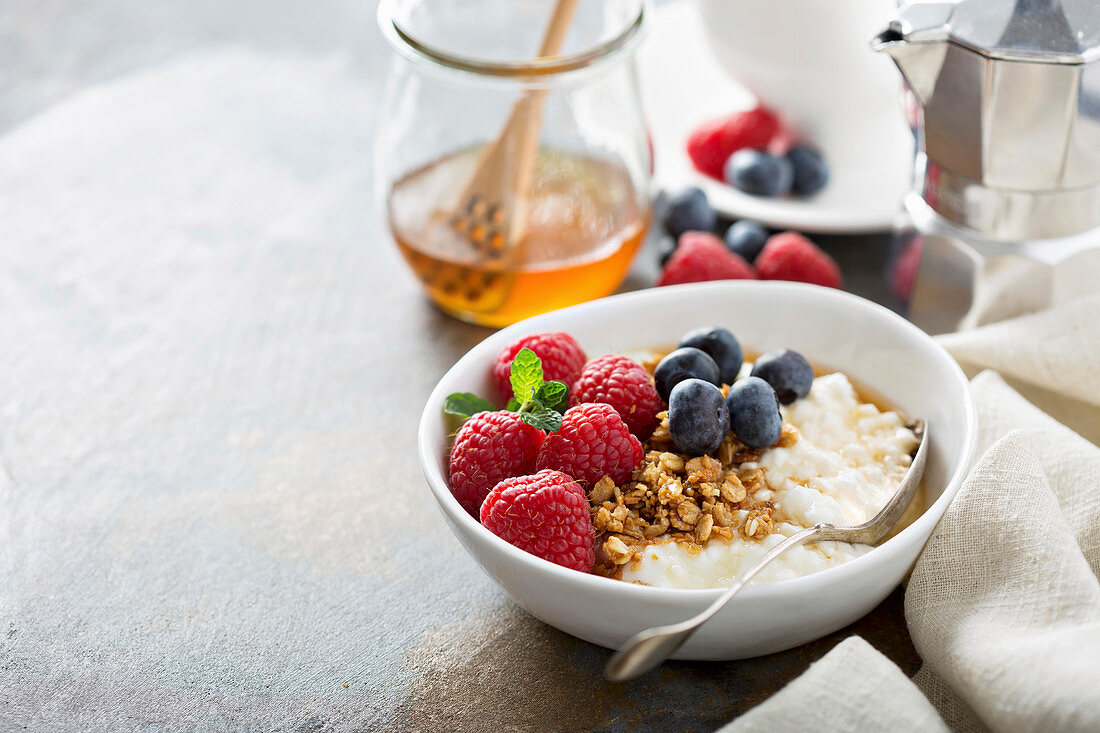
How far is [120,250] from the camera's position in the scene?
59.5 inches

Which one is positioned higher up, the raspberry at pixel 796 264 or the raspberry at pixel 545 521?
the raspberry at pixel 545 521

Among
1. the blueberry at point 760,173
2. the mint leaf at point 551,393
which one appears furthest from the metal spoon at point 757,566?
the blueberry at point 760,173

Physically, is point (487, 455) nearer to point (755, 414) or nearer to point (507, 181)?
point (755, 414)

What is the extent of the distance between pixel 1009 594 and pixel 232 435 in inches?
31.6

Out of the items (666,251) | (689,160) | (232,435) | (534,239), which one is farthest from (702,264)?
(232,435)

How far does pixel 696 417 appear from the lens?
93cm

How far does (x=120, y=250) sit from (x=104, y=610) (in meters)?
0.68

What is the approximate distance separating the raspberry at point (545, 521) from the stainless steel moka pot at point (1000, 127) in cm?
60

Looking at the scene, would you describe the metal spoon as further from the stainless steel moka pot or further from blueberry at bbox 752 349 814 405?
the stainless steel moka pot

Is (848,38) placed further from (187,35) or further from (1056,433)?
(187,35)

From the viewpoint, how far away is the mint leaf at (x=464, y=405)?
986mm

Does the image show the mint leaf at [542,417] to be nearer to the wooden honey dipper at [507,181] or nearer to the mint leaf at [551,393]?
the mint leaf at [551,393]

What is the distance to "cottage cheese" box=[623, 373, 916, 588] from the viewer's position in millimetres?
857

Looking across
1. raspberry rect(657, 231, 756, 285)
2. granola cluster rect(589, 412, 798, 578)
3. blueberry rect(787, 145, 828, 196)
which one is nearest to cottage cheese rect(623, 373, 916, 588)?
granola cluster rect(589, 412, 798, 578)
